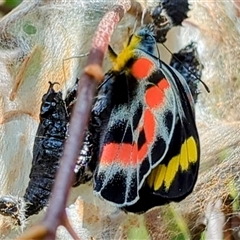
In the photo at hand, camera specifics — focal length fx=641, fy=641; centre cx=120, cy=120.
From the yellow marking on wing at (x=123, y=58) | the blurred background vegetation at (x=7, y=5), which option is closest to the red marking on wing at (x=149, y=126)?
the yellow marking on wing at (x=123, y=58)

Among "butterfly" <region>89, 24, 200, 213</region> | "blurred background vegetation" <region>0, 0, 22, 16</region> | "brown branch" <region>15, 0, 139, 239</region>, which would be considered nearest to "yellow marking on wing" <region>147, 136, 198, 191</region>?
"butterfly" <region>89, 24, 200, 213</region>

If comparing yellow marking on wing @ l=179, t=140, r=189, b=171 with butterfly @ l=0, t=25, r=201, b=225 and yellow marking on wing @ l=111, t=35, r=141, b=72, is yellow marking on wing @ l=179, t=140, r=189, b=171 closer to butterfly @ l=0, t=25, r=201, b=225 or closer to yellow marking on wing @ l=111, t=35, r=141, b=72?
butterfly @ l=0, t=25, r=201, b=225

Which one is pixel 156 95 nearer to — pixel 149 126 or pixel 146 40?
pixel 149 126

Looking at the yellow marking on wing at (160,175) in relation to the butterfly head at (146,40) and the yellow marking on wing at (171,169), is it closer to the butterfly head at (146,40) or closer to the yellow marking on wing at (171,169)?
the yellow marking on wing at (171,169)

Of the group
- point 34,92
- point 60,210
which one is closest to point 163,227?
point 34,92

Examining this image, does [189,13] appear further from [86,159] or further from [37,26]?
[86,159]
